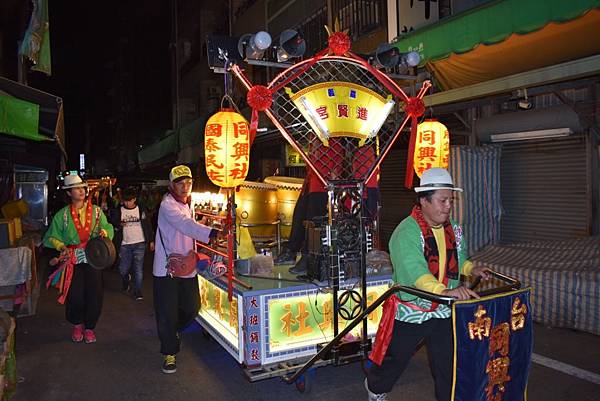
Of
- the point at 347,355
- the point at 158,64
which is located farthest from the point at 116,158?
the point at 347,355

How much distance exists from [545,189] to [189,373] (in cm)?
687

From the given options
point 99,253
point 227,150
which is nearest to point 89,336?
point 99,253

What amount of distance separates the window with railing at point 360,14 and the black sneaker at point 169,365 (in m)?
8.26

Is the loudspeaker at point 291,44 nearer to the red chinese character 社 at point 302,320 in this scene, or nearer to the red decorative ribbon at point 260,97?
the red decorative ribbon at point 260,97

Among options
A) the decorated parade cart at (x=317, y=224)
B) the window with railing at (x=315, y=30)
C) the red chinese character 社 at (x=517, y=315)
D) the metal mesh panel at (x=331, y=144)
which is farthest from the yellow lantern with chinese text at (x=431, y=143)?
the window with railing at (x=315, y=30)

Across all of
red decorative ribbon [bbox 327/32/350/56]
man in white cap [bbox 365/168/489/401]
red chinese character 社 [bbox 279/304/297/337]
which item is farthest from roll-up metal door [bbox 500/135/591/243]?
red chinese character 社 [bbox 279/304/297/337]

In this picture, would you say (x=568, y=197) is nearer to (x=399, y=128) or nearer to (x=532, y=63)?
(x=532, y=63)

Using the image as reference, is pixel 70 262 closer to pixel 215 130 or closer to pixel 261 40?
pixel 215 130

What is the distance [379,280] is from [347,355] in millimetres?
980

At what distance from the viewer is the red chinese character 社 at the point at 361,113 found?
4.73 m

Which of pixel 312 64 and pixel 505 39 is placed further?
pixel 505 39

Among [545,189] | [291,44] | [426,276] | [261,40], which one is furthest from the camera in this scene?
[545,189]

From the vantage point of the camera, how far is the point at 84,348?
5.93 m

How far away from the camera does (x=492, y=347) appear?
2.96 meters
